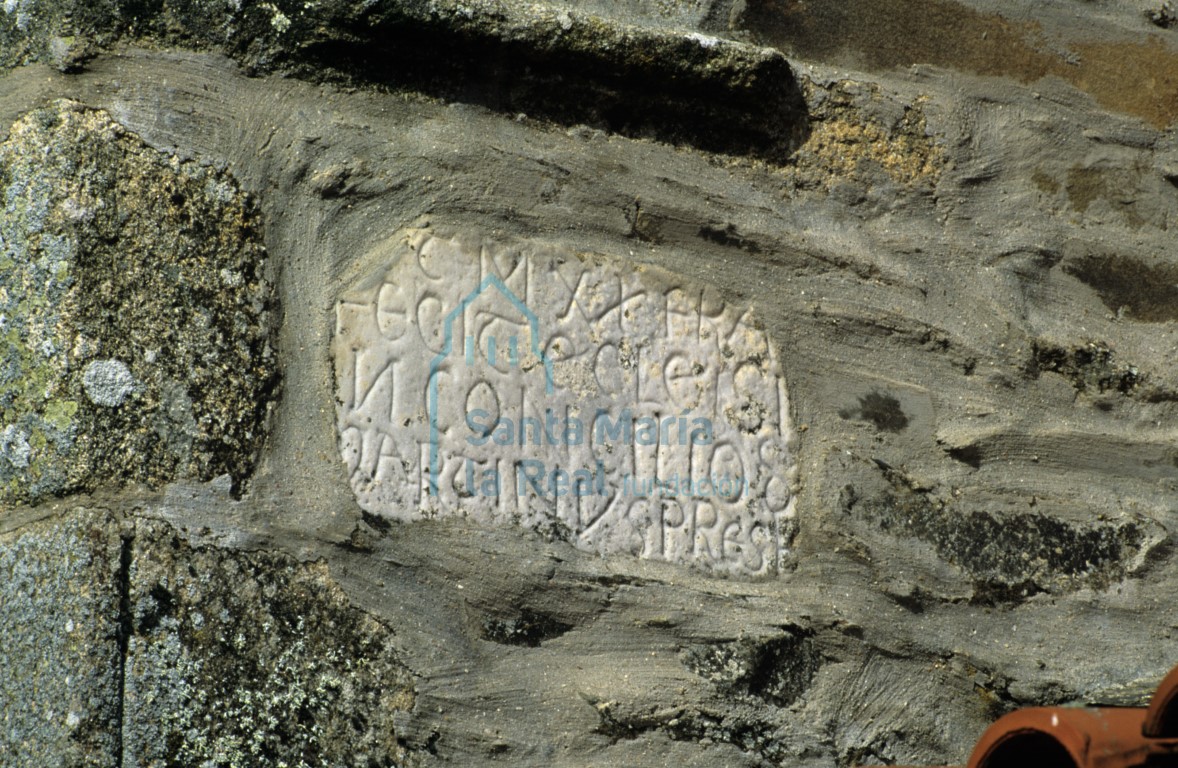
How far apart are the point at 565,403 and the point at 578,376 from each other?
1.8 inches

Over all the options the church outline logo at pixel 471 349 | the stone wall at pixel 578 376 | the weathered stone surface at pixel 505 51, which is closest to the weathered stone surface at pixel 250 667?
the stone wall at pixel 578 376

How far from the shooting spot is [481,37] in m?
1.67

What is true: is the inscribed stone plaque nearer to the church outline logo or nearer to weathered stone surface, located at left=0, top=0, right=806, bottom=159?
the church outline logo

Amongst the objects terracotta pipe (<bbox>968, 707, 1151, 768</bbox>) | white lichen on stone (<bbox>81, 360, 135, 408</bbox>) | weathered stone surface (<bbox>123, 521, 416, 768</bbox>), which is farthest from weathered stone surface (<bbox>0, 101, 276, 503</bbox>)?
terracotta pipe (<bbox>968, 707, 1151, 768</bbox>)

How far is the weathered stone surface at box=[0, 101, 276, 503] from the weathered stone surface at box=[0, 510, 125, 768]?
0.07 m

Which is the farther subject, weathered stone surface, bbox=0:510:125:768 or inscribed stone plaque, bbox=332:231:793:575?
inscribed stone plaque, bbox=332:231:793:575

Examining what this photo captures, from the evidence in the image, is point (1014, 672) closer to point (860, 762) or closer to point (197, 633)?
point (860, 762)

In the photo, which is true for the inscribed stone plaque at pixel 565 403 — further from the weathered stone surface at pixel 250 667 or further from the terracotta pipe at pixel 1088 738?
the terracotta pipe at pixel 1088 738

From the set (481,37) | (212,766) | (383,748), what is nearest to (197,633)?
(212,766)

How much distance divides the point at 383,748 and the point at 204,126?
88 cm

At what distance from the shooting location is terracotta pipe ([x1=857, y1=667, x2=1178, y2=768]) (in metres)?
1.18

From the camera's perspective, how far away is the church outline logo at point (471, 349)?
1.64 metres

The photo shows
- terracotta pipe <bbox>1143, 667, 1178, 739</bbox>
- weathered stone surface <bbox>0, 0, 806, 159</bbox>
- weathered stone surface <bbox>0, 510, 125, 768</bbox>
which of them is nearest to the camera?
terracotta pipe <bbox>1143, 667, 1178, 739</bbox>

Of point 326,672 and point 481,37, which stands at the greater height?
point 481,37
